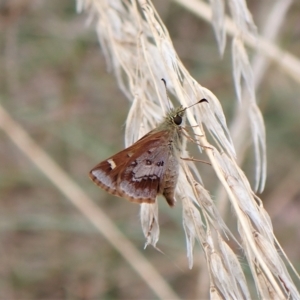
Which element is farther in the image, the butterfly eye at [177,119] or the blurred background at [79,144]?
the blurred background at [79,144]

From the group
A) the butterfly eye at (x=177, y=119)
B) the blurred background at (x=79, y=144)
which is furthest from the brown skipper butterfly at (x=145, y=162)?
the blurred background at (x=79, y=144)

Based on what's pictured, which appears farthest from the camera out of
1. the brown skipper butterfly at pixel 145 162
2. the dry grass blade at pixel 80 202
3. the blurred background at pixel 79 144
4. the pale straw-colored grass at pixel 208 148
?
the blurred background at pixel 79 144

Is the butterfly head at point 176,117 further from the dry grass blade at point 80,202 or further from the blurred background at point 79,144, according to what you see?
the blurred background at point 79,144

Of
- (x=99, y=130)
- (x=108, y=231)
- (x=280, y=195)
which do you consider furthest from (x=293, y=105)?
(x=108, y=231)

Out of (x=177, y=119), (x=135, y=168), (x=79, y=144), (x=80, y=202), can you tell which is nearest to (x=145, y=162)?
(x=135, y=168)

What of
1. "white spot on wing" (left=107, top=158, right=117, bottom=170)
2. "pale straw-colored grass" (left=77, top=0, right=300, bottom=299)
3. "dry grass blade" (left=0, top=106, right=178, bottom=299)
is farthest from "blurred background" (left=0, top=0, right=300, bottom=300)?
"pale straw-colored grass" (left=77, top=0, right=300, bottom=299)

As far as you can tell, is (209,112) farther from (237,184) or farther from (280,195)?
(280,195)
